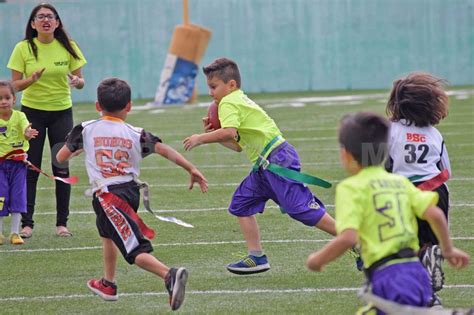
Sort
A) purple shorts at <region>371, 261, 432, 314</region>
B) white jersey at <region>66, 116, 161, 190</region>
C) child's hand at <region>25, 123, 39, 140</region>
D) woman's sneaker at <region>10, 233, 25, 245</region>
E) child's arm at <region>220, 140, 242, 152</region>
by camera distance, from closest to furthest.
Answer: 1. purple shorts at <region>371, 261, 432, 314</region>
2. white jersey at <region>66, 116, 161, 190</region>
3. child's arm at <region>220, 140, 242, 152</region>
4. child's hand at <region>25, 123, 39, 140</region>
5. woman's sneaker at <region>10, 233, 25, 245</region>

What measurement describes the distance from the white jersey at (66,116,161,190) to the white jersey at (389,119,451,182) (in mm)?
1506

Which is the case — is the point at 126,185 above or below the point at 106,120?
below

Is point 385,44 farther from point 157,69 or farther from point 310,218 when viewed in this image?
point 310,218

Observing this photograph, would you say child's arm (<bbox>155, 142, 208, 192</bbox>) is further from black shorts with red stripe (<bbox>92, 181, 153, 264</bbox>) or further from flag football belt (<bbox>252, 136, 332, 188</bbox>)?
flag football belt (<bbox>252, 136, 332, 188</bbox>)

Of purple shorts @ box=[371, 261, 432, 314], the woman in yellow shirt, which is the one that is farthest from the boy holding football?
purple shorts @ box=[371, 261, 432, 314]

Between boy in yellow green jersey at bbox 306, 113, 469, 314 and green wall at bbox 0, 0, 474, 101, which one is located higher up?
boy in yellow green jersey at bbox 306, 113, 469, 314

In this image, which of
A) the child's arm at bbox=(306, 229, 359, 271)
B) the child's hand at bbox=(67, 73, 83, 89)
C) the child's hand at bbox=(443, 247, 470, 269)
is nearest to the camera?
the child's arm at bbox=(306, 229, 359, 271)

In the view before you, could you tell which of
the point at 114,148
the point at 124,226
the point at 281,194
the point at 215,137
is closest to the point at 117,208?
the point at 124,226

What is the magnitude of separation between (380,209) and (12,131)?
5371 mm

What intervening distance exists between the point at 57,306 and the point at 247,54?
24796 mm

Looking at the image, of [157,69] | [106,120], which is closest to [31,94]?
[106,120]

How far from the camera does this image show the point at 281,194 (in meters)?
7.72

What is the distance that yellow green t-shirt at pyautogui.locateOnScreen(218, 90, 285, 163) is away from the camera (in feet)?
25.4

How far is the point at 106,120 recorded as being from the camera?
6.90 meters
